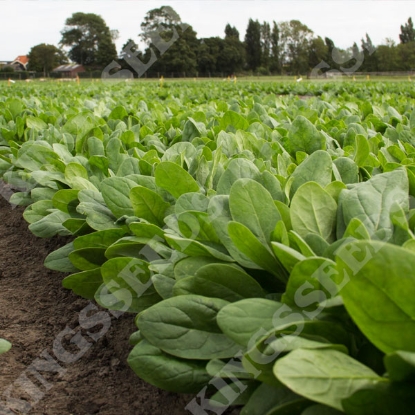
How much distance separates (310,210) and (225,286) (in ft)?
0.99

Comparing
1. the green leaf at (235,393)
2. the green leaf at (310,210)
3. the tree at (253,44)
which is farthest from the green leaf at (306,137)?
the tree at (253,44)

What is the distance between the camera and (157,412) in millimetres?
1438

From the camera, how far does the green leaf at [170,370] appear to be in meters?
1.13

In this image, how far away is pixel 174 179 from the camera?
158 centimetres

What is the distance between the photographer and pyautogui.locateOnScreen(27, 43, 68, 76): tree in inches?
2906

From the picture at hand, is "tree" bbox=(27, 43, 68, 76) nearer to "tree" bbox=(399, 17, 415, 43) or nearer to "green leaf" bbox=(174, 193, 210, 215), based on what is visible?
"tree" bbox=(399, 17, 415, 43)

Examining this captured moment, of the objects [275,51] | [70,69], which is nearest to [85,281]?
[275,51]

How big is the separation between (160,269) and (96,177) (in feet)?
3.09

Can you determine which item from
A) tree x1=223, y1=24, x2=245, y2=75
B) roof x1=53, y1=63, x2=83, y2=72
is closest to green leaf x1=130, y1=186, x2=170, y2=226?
tree x1=223, y1=24, x2=245, y2=75

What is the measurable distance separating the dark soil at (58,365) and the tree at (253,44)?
74.4 meters

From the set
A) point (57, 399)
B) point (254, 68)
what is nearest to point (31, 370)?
point (57, 399)

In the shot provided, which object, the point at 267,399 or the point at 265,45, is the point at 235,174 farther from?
the point at 265,45

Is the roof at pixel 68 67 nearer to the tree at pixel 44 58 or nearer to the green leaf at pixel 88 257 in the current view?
the tree at pixel 44 58

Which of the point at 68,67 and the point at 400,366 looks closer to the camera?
the point at 400,366
